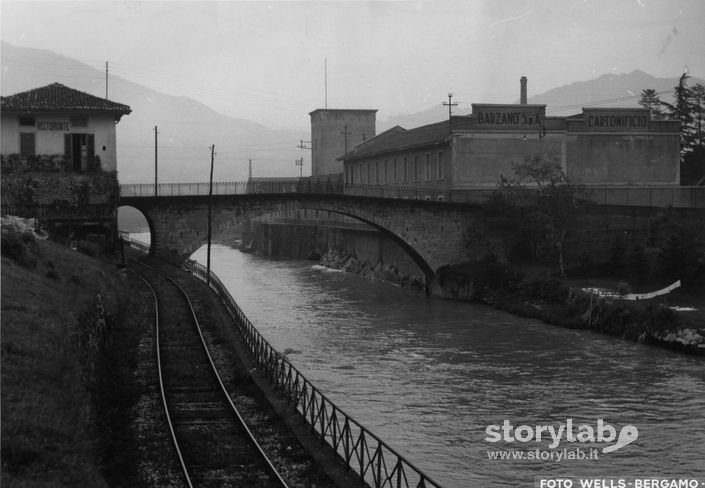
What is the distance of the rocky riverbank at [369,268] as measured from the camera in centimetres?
5478

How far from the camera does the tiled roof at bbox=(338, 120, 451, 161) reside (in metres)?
56.3

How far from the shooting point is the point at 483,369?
90.3ft

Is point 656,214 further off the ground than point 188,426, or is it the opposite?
point 656,214

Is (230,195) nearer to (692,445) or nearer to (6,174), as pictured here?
(6,174)

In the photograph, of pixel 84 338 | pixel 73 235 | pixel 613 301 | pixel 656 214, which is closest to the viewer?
pixel 84 338

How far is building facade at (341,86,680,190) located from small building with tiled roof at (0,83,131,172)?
21198 millimetres

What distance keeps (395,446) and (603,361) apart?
12791 mm

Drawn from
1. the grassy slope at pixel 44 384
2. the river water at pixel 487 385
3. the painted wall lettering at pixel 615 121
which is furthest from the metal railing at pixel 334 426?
the painted wall lettering at pixel 615 121

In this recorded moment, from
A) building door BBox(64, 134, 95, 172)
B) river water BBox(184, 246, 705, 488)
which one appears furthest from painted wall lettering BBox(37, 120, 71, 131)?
river water BBox(184, 246, 705, 488)

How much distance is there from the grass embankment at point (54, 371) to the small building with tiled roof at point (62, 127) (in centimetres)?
1464

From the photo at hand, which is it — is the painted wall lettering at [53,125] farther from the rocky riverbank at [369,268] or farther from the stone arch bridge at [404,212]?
the rocky riverbank at [369,268]

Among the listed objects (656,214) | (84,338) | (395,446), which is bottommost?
(395,446)

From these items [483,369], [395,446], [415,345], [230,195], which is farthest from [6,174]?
[395,446]

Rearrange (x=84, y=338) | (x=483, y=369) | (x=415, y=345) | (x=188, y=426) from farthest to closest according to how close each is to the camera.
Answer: (x=415, y=345)
(x=483, y=369)
(x=84, y=338)
(x=188, y=426)
